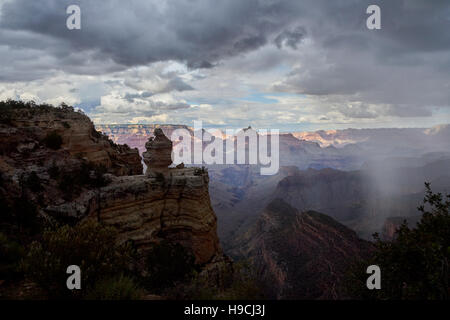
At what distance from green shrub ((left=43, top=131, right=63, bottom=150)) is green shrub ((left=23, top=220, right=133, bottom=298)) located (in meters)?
14.5

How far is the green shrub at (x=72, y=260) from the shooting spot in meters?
7.86

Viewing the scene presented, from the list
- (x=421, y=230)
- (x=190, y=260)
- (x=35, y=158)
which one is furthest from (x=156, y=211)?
(x=421, y=230)

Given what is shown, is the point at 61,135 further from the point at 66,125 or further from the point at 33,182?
the point at 33,182

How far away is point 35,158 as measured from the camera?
1878 cm

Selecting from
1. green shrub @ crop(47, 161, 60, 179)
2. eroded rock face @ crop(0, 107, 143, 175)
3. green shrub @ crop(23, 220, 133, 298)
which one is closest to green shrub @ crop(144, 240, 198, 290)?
green shrub @ crop(23, 220, 133, 298)

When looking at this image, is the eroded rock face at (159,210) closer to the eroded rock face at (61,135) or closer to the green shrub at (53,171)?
the green shrub at (53,171)

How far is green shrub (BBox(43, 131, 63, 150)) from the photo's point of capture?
20562 millimetres

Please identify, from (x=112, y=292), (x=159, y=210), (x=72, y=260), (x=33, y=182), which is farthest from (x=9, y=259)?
(x=159, y=210)

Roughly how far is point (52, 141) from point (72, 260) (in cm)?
1616

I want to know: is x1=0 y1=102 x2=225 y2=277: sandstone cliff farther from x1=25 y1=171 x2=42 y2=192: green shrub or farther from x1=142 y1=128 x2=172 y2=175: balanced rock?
x1=142 y1=128 x2=172 y2=175: balanced rock

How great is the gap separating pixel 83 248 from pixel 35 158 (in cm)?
1419

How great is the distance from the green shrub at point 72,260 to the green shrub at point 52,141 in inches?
570

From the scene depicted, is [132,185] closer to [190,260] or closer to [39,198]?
[39,198]

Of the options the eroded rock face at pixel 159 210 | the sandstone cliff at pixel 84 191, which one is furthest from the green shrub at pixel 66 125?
the eroded rock face at pixel 159 210
